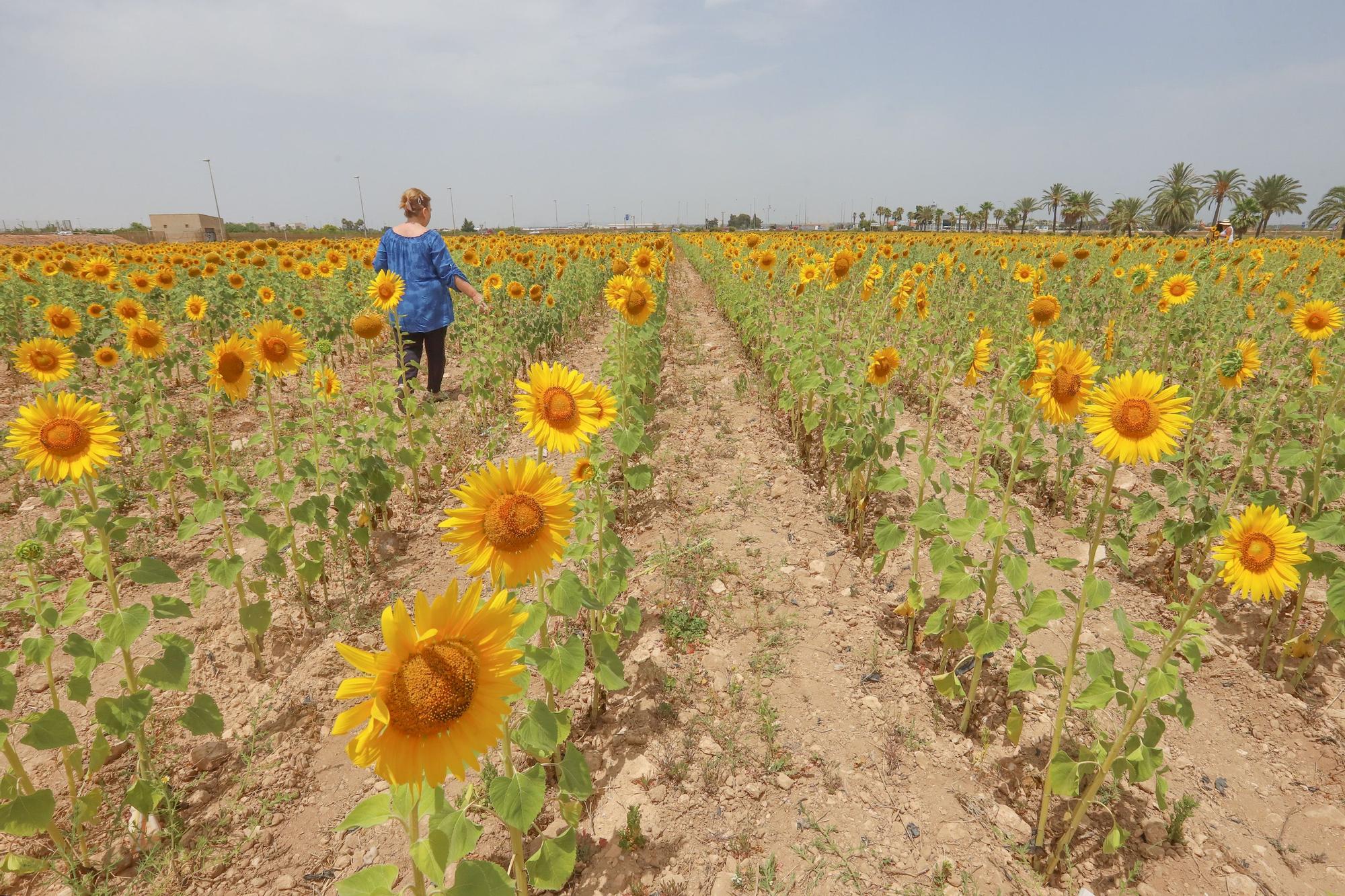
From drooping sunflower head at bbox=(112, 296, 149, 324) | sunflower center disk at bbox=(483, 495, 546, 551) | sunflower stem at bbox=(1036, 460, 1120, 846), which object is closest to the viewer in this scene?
sunflower center disk at bbox=(483, 495, 546, 551)

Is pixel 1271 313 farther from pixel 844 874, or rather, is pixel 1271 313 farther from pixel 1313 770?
pixel 844 874

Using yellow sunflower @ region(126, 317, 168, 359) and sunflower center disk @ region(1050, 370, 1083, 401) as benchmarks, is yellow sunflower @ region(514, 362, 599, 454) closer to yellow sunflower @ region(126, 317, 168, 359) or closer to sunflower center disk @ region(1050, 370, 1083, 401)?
sunflower center disk @ region(1050, 370, 1083, 401)

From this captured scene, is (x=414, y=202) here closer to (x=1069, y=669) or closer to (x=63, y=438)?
(x=63, y=438)

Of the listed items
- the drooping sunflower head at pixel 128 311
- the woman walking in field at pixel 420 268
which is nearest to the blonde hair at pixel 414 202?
the woman walking in field at pixel 420 268

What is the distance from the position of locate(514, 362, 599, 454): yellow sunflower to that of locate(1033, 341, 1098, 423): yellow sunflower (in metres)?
1.96

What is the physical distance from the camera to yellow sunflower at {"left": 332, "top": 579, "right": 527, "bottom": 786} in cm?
130

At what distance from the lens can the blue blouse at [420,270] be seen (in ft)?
22.1

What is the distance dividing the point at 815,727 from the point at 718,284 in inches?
549

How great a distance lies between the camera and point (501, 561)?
190 cm

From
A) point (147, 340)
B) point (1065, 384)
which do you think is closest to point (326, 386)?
point (147, 340)

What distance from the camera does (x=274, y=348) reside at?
374 centimetres

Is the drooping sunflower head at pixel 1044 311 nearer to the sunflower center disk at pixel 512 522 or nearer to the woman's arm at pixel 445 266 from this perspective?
the sunflower center disk at pixel 512 522

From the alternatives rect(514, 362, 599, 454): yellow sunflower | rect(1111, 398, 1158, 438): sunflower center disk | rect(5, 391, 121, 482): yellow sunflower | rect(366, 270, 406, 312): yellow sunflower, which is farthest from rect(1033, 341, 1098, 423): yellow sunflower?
rect(366, 270, 406, 312): yellow sunflower

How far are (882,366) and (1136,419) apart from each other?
206cm
